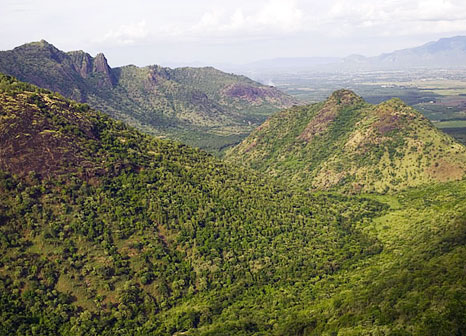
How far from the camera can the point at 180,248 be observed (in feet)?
411

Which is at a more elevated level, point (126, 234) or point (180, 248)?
point (126, 234)

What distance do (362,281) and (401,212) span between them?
62.4m

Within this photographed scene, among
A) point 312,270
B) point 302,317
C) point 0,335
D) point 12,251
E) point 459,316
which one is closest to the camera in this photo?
point 459,316

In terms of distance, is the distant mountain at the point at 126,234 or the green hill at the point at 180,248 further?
the distant mountain at the point at 126,234

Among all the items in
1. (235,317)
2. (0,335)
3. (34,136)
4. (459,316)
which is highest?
(34,136)

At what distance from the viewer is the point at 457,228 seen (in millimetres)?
110688

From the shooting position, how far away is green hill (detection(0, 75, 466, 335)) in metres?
92.1

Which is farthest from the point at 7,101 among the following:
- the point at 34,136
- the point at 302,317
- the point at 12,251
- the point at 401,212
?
the point at 401,212

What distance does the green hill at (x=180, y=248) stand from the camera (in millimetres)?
92125

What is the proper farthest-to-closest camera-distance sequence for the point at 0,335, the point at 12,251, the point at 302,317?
the point at 12,251 → the point at 302,317 → the point at 0,335

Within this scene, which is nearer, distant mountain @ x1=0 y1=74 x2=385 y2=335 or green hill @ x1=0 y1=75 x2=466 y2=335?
green hill @ x1=0 y1=75 x2=466 y2=335

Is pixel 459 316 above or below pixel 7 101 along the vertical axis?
below

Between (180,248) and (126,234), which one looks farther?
(180,248)

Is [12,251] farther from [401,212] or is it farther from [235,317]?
[401,212]
